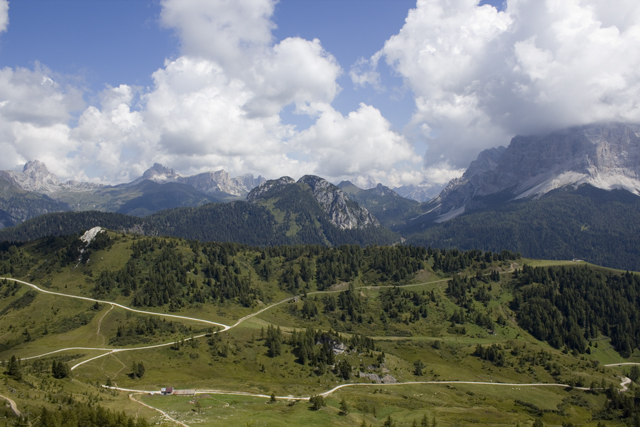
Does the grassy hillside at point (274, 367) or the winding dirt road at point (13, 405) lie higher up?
the winding dirt road at point (13, 405)

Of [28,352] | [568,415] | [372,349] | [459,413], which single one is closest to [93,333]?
[28,352]

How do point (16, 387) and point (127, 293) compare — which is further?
point (127, 293)

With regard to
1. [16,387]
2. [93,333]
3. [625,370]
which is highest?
[16,387]

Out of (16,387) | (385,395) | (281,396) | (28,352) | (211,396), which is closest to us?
(16,387)

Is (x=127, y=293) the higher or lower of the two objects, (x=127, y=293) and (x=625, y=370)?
the higher

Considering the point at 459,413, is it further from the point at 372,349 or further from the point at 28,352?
the point at 28,352

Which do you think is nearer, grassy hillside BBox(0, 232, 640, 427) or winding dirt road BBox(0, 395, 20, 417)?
winding dirt road BBox(0, 395, 20, 417)

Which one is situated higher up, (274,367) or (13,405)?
(13,405)

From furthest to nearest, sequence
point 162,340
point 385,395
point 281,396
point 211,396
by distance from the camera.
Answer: point 162,340 → point 385,395 → point 281,396 → point 211,396

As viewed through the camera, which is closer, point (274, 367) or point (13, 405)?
point (13, 405)

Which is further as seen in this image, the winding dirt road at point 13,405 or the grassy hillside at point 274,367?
the grassy hillside at point 274,367

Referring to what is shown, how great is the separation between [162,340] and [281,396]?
68719 mm

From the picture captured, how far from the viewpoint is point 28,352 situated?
135 meters

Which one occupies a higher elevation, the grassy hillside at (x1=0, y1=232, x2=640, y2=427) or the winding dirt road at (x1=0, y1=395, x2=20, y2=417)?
the winding dirt road at (x1=0, y1=395, x2=20, y2=417)
